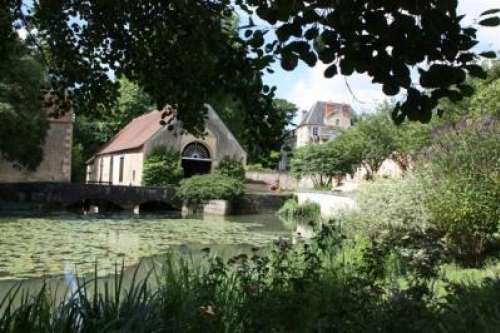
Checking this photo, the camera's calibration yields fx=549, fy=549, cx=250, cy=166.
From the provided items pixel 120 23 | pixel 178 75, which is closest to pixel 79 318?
pixel 178 75

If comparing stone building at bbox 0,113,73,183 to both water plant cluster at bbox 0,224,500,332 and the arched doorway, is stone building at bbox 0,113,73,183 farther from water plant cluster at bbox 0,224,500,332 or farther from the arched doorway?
water plant cluster at bbox 0,224,500,332

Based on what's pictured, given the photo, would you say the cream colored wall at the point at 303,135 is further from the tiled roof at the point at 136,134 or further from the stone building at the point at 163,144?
the stone building at the point at 163,144

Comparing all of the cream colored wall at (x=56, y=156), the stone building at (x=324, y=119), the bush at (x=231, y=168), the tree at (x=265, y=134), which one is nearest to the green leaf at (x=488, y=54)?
the tree at (x=265, y=134)

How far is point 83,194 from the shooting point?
98.4ft

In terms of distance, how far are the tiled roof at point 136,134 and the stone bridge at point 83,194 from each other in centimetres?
456

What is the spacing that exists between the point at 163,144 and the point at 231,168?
16.7 feet

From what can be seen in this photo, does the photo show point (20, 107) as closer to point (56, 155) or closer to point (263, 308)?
point (56, 155)

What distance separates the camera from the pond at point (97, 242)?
10.7 metres

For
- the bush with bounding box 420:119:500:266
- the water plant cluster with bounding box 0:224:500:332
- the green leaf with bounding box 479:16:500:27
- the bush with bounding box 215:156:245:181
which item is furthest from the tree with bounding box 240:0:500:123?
the bush with bounding box 215:156:245:181

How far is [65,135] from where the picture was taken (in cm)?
3675

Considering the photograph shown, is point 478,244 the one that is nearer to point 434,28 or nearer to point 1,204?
point 434,28

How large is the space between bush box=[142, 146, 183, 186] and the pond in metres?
11.2

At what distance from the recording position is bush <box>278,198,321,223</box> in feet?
88.9

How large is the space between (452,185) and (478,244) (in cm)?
113
